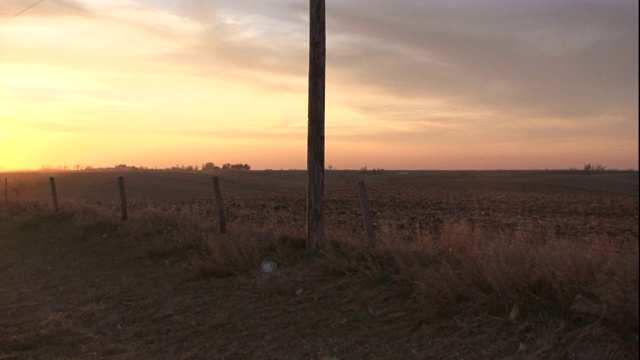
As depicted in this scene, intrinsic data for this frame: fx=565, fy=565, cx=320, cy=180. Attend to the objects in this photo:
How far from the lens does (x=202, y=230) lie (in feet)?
40.9

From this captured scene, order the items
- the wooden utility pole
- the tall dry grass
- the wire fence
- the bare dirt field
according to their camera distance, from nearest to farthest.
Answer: the tall dry grass
the bare dirt field
the wire fence
the wooden utility pole

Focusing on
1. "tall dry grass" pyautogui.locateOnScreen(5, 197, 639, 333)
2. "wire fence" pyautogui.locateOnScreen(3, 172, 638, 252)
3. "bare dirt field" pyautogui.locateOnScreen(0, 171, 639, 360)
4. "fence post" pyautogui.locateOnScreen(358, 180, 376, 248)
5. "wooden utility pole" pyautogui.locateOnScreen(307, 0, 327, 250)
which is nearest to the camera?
"tall dry grass" pyautogui.locateOnScreen(5, 197, 639, 333)

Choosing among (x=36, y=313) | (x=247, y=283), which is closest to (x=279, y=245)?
(x=247, y=283)

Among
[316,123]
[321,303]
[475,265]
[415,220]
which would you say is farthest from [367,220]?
[415,220]

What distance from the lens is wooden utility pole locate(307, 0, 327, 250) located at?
9.59 m

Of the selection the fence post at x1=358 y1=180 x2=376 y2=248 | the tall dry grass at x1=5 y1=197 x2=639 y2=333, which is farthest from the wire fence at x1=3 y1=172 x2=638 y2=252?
the tall dry grass at x1=5 y1=197 x2=639 y2=333

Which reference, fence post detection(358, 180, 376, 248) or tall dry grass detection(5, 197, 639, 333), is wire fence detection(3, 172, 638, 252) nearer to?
fence post detection(358, 180, 376, 248)

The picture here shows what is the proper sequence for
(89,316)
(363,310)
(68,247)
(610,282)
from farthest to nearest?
(68,247)
(89,316)
(363,310)
(610,282)

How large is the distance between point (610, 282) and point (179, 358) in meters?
4.38

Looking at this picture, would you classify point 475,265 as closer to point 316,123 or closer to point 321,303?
point 321,303

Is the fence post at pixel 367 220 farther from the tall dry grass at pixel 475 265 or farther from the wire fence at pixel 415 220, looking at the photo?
the tall dry grass at pixel 475 265

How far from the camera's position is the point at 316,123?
9711 millimetres

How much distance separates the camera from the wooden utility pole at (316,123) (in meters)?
9.59

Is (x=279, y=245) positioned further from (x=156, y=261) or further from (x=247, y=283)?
(x=156, y=261)
